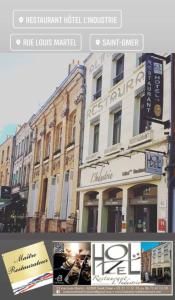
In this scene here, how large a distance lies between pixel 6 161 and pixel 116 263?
1367 millimetres

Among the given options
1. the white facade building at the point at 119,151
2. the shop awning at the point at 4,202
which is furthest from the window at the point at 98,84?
the shop awning at the point at 4,202

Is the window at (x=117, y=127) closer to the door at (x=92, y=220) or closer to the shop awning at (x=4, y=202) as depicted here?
the door at (x=92, y=220)

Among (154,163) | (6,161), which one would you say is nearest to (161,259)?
(154,163)

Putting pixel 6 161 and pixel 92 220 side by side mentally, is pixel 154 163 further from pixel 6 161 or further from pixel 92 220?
pixel 6 161

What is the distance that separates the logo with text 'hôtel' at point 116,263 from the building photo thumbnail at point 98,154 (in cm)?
14

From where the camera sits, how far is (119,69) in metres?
3.29

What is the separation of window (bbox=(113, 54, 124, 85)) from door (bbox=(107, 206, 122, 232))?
46.8 inches

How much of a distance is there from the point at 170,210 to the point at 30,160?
4.42 feet

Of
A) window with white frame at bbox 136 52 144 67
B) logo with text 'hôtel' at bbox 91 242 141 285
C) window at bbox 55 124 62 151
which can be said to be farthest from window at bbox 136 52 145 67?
logo with text 'hôtel' at bbox 91 242 141 285

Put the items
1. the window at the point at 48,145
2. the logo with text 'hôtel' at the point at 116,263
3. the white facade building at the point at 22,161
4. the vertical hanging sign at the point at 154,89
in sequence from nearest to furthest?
the logo with text 'hôtel' at the point at 116,263 → the vertical hanging sign at the point at 154,89 → the white facade building at the point at 22,161 → the window at the point at 48,145

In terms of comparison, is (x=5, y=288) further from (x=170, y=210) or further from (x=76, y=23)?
(x=76, y=23)

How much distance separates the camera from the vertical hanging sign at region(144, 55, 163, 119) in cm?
311

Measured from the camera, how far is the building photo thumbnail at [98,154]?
3.05 metres

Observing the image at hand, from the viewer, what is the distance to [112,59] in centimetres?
321
